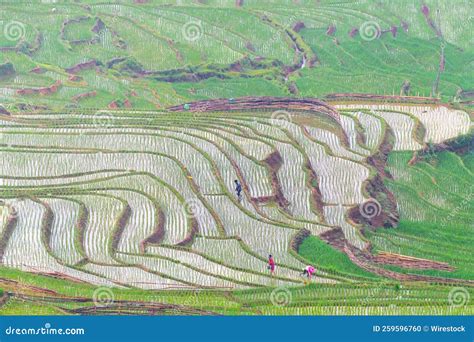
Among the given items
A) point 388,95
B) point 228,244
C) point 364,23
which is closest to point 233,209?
point 228,244

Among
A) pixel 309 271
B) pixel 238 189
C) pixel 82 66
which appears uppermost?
pixel 82 66

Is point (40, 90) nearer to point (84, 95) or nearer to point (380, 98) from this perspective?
point (84, 95)

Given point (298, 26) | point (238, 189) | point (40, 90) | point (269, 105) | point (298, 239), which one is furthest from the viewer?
point (298, 26)

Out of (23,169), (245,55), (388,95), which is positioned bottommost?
(23,169)

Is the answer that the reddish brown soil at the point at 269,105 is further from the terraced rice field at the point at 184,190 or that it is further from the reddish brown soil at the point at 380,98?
the reddish brown soil at the point at 380,98

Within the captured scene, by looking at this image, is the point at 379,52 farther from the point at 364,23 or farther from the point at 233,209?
the point at 233,209

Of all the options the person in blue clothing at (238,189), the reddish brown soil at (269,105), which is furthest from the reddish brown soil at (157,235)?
the reddish brown soil at (269,105)

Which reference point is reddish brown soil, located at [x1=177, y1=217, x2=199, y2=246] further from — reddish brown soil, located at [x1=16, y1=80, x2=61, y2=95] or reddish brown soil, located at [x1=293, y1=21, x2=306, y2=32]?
reddish brown soil, located at [x1=293, y1=21, x2=306, y2=32]

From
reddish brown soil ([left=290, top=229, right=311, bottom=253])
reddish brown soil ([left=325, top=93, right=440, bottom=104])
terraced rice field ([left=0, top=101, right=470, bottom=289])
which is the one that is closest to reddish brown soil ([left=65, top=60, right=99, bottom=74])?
terraced rice field ([left=0, top=101, right=470, bottom=289])

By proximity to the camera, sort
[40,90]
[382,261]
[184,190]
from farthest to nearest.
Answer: [40,90], [184,190], [382,261]

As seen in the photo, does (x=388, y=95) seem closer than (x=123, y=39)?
Yes

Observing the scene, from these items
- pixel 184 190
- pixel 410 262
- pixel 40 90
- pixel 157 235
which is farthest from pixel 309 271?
pixel 40 90
